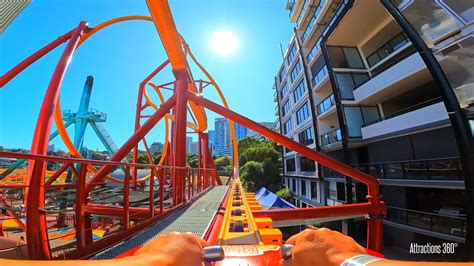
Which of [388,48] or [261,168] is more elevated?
[388,48]

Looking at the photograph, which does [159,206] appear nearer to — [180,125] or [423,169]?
[180,125]

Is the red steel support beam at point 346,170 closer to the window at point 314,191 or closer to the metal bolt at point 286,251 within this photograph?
the metal bolt at point 286,251

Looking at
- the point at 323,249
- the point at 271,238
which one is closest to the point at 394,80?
the point at 271,238

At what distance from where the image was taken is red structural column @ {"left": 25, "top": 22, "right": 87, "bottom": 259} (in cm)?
231

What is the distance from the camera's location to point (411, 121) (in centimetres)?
1111

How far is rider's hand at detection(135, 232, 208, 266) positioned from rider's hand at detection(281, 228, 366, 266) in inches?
16.0

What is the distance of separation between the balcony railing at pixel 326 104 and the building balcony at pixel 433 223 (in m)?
8.43

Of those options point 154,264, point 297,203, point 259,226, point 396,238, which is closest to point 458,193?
point 396,238

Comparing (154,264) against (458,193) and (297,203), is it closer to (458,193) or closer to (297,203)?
(458,193)

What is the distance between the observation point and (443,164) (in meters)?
9.63

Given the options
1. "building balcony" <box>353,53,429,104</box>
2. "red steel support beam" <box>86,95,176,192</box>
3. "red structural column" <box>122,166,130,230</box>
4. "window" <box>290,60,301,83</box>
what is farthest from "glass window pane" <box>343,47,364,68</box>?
"red structural column" <box>122,166,130,230</box>

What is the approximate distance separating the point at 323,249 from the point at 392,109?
1650 cm

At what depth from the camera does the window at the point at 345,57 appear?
17172 millimetres

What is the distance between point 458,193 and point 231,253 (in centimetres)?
1275
